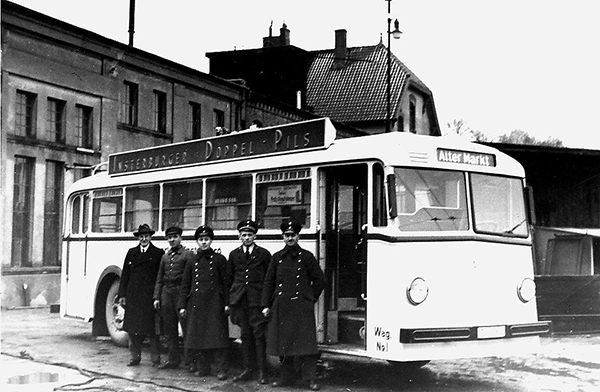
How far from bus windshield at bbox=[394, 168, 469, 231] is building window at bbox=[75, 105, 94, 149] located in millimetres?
16572

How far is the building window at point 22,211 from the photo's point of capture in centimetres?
2102

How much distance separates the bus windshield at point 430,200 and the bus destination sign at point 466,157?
14 cm

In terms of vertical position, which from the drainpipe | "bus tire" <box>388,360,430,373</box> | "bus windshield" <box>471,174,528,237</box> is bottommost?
"bus tire" <box>388,360,430,373</box>

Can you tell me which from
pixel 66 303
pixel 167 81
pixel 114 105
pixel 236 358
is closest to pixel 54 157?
pixel 114 105

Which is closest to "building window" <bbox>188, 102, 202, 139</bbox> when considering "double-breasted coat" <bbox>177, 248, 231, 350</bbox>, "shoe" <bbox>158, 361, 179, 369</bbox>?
"shoe" <bbox>158, 361, 179, 369</bbox>

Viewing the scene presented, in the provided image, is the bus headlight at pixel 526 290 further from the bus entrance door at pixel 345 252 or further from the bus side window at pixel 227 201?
the bus side window at pixel 227 201

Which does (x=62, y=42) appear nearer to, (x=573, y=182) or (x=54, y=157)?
(x=54, y=157)

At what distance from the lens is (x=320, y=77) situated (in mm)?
44625

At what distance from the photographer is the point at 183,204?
11.3 m

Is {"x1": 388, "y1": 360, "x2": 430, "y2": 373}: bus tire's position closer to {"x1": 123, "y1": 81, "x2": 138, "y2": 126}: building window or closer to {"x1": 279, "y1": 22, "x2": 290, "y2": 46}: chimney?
{"x1": 123, "y1": 81, "x2": 138, "y2": 126}: building window

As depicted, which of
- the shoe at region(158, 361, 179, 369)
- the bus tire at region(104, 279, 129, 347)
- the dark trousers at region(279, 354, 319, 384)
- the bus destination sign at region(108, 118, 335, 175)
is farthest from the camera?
the bus tire at region(104, 279, 129, 347)

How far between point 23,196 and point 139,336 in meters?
12.1

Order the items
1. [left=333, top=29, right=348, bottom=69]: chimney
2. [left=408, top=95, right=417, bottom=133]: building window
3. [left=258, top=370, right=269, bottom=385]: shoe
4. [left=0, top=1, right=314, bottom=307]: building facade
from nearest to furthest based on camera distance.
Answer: [left=258, top=370, right=269, bottom=385]: shoe → [left=0, top=1, right=314, bottom=307]: building facade → [left=333, top=29, right=348, bottom=69]: chimney → [left=408, top=95, right=417, bottom=133]: building window

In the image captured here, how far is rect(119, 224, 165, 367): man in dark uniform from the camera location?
1049 cm
